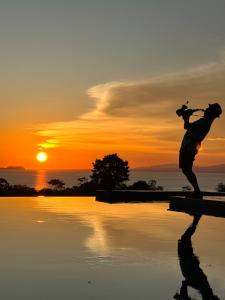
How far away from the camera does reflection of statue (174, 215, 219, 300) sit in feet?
17.3

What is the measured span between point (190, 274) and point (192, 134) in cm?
969

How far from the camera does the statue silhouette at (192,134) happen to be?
15.3 meters

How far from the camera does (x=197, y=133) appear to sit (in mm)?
15578

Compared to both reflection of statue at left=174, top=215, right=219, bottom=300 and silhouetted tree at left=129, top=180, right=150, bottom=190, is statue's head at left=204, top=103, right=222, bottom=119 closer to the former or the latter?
reflection of statue at left=174, top=215, right=219, bottom=300

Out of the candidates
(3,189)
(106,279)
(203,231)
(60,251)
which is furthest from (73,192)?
(106,279)

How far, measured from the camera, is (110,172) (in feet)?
102

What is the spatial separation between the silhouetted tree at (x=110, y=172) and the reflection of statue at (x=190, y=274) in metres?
21.4

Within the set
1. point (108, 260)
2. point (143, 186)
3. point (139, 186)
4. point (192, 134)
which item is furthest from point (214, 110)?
point (143, 186)

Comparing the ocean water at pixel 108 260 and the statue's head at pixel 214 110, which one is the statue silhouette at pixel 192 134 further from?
the ocean water at pixel 108 260

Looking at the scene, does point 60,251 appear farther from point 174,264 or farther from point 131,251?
point 174,264

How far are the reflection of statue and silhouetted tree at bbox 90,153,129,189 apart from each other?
21367 millimetres

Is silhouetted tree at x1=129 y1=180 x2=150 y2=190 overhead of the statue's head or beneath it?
beneath

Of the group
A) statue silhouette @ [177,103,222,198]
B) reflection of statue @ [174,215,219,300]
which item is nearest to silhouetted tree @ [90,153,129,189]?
statue silhouette @ [177,103,222,198]

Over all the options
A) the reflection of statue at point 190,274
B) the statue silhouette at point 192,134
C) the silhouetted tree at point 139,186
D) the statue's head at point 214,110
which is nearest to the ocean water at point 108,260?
the reflection of statue at point 190,274
